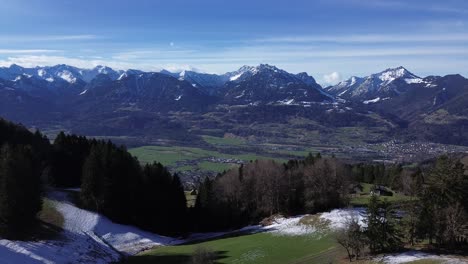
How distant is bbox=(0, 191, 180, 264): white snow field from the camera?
2036 inches

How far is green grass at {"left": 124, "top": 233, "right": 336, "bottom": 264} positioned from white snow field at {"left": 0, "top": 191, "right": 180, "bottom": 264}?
4334 mm

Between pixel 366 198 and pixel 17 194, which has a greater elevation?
pixel 17 194

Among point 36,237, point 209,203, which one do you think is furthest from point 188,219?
point 36,237

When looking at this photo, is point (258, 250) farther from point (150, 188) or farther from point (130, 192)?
point (150, 188)

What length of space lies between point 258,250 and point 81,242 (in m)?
24.1

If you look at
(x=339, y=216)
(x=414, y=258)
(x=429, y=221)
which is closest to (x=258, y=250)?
(x=339, y=216)

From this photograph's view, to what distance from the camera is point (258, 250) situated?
61.8 m

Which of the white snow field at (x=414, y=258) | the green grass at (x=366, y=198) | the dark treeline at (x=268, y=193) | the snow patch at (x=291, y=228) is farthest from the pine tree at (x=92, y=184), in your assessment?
the white snow field at (x=414, y=258)

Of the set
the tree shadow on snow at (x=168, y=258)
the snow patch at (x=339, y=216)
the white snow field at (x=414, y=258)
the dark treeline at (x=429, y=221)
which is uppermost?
the dark treeline at (x=429, y=221)

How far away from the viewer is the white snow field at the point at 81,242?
5172cm

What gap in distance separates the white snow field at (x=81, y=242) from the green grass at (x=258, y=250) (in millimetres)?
4334

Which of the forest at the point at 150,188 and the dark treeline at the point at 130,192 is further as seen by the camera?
the dark treeline at the point at 130,192

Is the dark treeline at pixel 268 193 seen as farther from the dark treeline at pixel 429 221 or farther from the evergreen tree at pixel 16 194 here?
the evergreen tree at pixel 16 194

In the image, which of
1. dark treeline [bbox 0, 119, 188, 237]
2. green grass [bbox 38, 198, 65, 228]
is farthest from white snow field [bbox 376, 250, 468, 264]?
dark treeline [bbox 0, 119, 188, 237]
